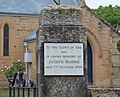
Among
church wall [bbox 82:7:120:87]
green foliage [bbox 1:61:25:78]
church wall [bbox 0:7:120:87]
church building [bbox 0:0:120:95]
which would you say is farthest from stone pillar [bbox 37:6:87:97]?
church wall [bbox 82:7:120:87]

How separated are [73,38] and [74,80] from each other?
95 cm

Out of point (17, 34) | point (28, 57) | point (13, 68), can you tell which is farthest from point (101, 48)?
point (17, 34)

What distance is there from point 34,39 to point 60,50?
24000mm

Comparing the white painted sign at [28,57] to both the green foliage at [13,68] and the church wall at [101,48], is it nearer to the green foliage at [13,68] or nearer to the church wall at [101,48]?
the green foliage at [13,68]

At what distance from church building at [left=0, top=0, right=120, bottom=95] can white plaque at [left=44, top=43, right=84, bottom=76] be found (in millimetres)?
22145

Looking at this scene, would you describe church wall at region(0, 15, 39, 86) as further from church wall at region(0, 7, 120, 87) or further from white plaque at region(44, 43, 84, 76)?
white plaque at region(44, 43, 84, 76)

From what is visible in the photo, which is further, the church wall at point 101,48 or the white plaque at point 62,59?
the church wall at point 101,48

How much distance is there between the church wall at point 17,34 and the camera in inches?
1521

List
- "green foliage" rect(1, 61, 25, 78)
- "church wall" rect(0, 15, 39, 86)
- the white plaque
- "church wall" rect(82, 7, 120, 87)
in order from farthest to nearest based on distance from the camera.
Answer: "church wall" rect(0, 15, 39, 86)
"church wall" rect(82, 7, 120, 87)
"green foliage" rect(1, 61, 25, 78)
the white plaque

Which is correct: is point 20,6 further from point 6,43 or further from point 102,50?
point 102,50

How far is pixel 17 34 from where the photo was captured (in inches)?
1534

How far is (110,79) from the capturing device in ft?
116

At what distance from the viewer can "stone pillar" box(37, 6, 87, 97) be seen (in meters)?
11.2

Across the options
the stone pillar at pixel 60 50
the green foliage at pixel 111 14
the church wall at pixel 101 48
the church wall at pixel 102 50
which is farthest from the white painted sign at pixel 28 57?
the green foliage at pixel 111 14
